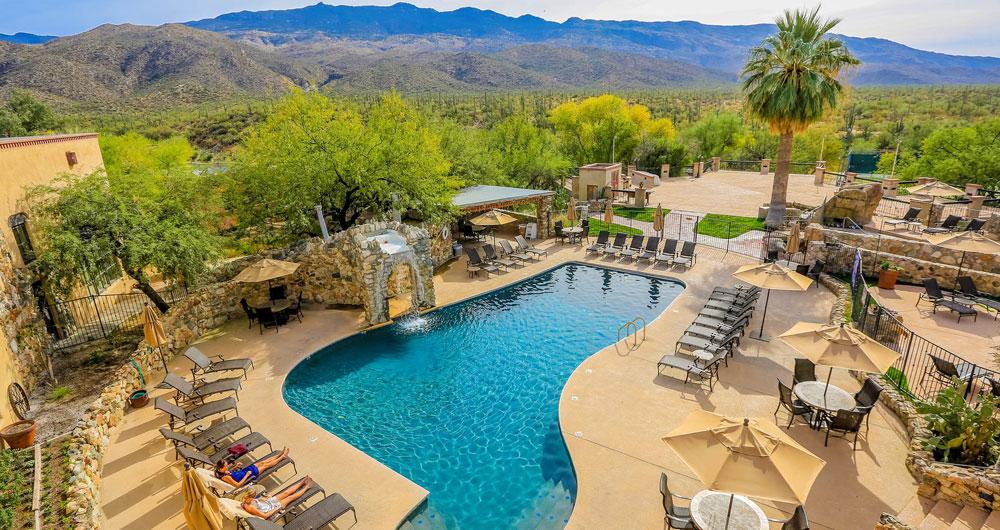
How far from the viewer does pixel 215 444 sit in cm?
977

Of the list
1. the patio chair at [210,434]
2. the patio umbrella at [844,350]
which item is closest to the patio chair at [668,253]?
the patio umbrella at [844,350]

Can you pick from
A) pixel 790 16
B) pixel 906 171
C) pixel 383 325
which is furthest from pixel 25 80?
pixel 906 171

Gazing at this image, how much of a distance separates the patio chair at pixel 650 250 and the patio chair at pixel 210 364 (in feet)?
50.7

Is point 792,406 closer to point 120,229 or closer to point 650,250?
point 650,250

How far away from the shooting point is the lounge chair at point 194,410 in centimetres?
1031

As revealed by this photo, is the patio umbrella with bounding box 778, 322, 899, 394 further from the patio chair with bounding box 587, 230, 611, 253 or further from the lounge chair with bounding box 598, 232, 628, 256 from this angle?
the patio chair with bounding box 587, 230, 611, 253

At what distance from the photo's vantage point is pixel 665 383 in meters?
11.8

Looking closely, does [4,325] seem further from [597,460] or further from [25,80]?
[25,80]

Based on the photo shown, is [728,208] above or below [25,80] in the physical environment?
below

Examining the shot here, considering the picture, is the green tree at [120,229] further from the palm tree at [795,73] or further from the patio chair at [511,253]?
the palm tree at [795,73]

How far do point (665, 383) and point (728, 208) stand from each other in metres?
21.3

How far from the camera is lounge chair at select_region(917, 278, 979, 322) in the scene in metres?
13.9

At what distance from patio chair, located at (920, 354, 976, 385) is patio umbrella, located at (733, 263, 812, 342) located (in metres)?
3.01

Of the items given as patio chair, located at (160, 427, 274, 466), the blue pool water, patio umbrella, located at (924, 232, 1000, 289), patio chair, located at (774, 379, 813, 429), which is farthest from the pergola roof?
patio chair, located at (774, 379, 813, 429)
